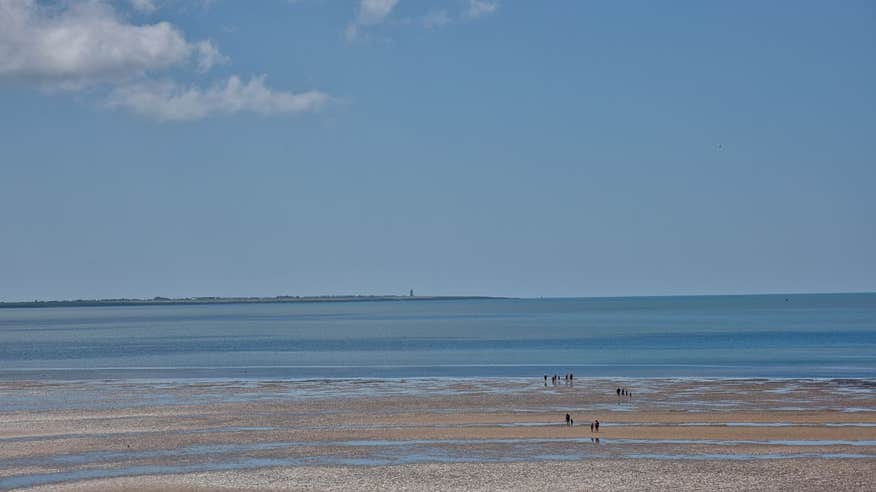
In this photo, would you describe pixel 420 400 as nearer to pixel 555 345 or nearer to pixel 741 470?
pixel 741 470

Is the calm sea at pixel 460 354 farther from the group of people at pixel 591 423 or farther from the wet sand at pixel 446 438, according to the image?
the group of people at pixel 591 423

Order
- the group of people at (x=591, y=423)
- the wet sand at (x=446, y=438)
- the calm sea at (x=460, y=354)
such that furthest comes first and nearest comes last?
the calm sea at (x=460, y=354)
the group of people at (x=591, y=423)
the wet sand at (x=446, y=438)

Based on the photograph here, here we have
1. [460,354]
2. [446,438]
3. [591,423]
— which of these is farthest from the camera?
[460,354]

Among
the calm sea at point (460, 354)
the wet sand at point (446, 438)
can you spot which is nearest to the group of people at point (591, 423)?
the wet sand at point (446, 438)

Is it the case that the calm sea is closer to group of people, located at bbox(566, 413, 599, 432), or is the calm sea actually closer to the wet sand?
the wet sand

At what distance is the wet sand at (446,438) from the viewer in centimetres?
3631

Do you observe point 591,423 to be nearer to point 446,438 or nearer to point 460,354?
point 446,438

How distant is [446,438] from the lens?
147 ft

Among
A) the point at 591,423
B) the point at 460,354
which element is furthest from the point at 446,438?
the point at 460,354

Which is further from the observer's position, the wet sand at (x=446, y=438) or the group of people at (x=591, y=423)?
the group of people at (x=591, y=423)

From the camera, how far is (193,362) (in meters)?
96.6

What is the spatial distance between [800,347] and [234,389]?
2436 inches

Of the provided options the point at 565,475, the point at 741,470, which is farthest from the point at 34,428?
the point at 741,470

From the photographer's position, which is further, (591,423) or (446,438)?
(591,423)
